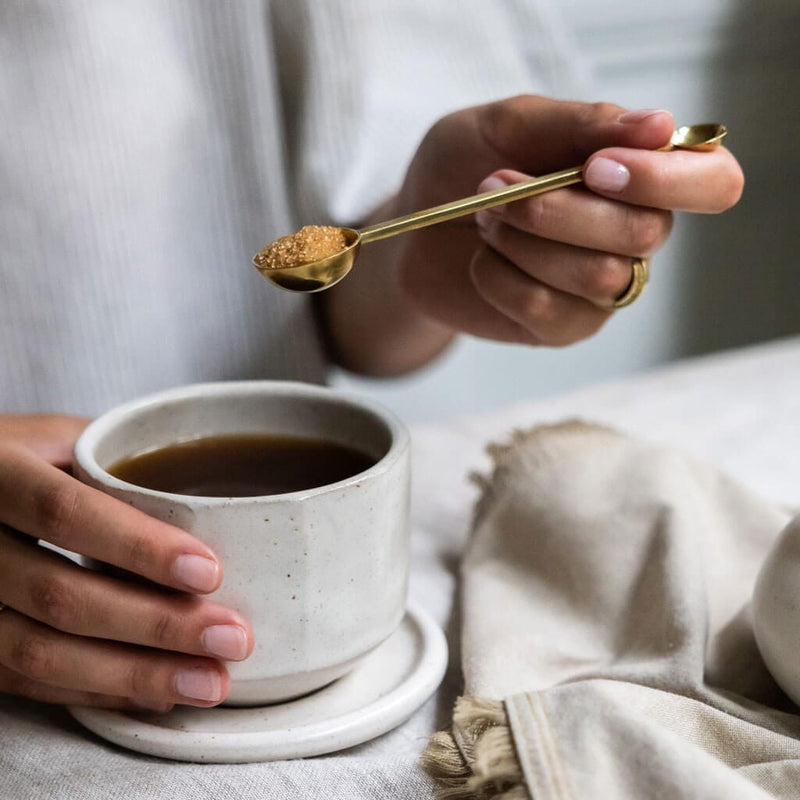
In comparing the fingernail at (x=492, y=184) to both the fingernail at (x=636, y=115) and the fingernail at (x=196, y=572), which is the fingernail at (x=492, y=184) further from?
the fingernail at (x=196, y=572)

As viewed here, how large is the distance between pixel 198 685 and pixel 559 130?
29 centimetres

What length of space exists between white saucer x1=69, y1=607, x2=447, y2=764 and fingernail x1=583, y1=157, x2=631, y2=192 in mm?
208

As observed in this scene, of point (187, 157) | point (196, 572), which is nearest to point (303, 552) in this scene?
point (196, 572)

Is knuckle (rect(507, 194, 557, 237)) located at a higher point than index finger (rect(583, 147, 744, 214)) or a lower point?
lower

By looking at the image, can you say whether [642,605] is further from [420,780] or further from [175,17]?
[175,17]

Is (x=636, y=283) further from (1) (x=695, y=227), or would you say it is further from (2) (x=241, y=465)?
(1) (x=695, y=227)

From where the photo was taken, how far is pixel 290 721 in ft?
1.17

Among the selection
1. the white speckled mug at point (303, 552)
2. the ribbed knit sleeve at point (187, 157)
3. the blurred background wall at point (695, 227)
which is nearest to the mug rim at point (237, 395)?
the white speckled mug at point (303, 552)

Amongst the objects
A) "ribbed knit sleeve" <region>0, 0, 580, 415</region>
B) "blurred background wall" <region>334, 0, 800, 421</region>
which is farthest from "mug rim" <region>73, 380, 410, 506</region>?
"blurred background wall" <region>334, 0, 800, 421</region>

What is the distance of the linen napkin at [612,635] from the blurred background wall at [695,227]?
31.7 inches

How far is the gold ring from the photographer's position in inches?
19.2

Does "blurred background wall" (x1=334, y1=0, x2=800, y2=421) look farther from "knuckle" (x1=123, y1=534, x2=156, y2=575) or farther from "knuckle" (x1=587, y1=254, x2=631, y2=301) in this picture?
"knuckle" (x1=123, y1=534, x2=156, y2=575)

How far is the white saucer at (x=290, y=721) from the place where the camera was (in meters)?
0.34

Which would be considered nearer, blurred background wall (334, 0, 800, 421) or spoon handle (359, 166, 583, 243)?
spoon handle (359, 166, 583, 243)
